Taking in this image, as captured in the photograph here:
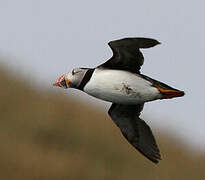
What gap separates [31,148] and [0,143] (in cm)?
52

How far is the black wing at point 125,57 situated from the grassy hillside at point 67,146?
314 centimetres

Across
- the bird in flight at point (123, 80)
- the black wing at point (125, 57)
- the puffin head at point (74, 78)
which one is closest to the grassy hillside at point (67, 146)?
the puffin head at point (74, 78)

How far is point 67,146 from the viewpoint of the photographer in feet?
45.9

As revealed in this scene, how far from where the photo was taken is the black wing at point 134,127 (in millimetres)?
10156

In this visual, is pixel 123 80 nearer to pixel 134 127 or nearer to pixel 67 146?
pixel 134 127

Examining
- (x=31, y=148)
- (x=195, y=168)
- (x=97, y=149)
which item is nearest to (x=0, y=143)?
(x=31, y=148)

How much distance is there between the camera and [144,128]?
10250 mm

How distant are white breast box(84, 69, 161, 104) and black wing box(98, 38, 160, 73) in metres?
0.14

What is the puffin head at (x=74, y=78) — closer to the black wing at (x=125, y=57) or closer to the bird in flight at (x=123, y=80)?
the bird in flight at (x=123, y=80)

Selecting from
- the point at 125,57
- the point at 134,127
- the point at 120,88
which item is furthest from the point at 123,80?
the point at 134,127

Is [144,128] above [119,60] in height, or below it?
below

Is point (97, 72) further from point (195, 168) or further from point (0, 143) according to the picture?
point (195, 168)

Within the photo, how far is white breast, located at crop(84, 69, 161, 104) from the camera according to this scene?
368 inches

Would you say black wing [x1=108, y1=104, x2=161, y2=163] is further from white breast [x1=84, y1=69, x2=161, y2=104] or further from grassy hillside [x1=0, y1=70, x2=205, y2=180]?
grassy hillside [x1=0, y1=70, x2=205, y2=180]
